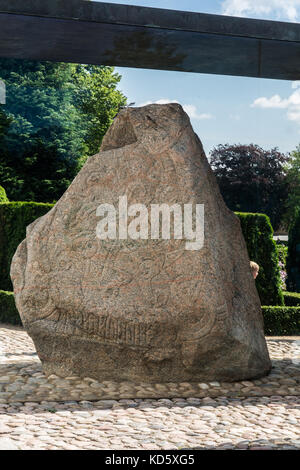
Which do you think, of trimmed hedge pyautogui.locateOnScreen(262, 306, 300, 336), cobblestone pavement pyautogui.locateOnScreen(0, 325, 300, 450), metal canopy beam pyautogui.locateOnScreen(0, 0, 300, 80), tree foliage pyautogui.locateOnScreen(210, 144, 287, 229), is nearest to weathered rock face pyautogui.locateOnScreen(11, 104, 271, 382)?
cobblestone pavement pyautogui.locateOnScreen(0, 325, 300, 450)

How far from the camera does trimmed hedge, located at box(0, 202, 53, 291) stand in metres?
10.9

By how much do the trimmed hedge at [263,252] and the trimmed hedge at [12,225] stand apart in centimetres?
369

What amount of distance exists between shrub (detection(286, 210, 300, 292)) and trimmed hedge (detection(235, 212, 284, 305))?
112 cm

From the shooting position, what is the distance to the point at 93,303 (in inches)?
205

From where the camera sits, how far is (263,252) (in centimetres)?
1026

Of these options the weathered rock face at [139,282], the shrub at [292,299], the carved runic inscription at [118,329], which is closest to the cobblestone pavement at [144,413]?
the weathered rock face at [139,282]

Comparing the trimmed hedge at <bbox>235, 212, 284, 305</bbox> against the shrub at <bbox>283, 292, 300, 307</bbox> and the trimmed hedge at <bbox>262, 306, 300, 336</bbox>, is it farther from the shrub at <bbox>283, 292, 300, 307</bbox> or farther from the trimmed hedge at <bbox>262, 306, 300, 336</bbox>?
the trimmed hedge at <bbox>262, 306, 300, 336</bbox>

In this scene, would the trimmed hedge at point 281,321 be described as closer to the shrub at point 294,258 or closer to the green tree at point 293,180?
the shrub at point 294,258

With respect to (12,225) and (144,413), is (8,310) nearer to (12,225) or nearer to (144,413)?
(12,225)

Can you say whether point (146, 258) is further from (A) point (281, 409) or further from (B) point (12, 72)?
(B) point (12, 72)

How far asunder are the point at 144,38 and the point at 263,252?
5.38m

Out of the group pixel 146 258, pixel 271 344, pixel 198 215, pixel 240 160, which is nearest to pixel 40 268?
pixel 146 258

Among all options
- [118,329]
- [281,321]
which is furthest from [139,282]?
[281,321]

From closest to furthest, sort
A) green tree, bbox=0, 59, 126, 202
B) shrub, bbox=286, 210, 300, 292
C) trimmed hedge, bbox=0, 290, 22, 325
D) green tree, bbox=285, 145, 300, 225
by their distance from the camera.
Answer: trimmed hedge, bbox=0, 290, 22, 325 < shrub, bbox=286, 210, 300, 292 < green tree, bbox=285, 145, 300, 225 < green tree, bbox=0, 59, 126, 202
